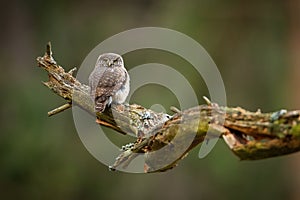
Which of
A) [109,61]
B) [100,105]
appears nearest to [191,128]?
[100,105]

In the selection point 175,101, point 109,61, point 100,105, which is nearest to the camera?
point 100,105

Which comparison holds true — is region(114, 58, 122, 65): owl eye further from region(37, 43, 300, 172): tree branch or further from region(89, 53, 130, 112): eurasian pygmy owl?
region(37, 43, 300, 172): tree branch

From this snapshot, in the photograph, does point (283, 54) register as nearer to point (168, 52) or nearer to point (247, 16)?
point (247, 16)

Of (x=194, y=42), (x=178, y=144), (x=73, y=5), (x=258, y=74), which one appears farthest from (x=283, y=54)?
(x=178, y=144)

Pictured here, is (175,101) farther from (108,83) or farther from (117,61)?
(108,83)

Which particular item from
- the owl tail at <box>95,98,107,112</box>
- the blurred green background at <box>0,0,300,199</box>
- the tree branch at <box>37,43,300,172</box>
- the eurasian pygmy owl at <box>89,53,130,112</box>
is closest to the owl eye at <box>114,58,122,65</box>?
the eurasian pygmy owl at <box>89,53,130,112</box>

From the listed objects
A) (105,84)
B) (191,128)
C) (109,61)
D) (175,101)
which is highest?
(175,101)

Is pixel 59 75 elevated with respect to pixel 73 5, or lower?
lower
